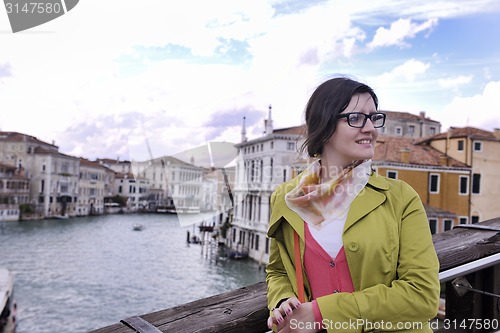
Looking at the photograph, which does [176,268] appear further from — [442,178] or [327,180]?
[327,180]

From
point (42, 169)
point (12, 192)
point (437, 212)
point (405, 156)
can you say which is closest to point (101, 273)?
point (405, 156)

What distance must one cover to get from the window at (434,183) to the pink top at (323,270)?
40.1 feet

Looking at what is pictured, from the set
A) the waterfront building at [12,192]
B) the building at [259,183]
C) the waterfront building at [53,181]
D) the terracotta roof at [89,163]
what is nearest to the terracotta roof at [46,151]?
the waterfront building at [53,181]

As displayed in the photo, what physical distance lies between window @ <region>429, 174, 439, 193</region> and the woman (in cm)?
1219

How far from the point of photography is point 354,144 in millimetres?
615

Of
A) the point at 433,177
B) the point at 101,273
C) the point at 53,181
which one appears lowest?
the point at 101,273

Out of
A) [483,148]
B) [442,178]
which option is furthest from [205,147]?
[483,148]

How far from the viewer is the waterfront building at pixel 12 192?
29.3m

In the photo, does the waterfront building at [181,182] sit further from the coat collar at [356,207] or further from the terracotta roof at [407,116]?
the terracotta roof at [407,116]

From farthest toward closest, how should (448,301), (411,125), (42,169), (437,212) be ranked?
(42,169) → (411,125) → (437,212) → (448,301)

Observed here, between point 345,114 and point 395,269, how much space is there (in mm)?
221

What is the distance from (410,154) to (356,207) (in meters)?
12.2

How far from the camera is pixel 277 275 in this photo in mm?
651

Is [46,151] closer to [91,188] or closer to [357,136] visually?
[91,188]
